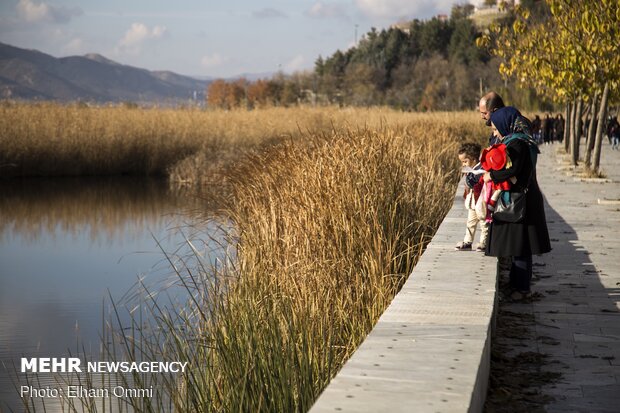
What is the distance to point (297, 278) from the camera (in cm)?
734

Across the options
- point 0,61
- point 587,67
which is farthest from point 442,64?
point 0,61

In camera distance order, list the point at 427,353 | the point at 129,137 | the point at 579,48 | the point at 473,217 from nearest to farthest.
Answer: the point at 427,353 → the point at 473,217 → the point at 579,48 → the point at 129,137

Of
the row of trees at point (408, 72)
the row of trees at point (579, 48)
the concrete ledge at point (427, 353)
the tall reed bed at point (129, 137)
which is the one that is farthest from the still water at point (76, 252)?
the row of trees at point (408, 72)

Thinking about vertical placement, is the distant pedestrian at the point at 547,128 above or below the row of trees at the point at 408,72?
below

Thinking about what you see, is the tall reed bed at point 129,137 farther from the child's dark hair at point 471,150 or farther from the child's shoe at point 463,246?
the child's shoe at point 463,246

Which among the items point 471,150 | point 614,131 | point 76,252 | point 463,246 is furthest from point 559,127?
point 463,246

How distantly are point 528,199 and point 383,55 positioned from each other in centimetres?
9947

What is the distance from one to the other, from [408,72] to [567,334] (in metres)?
97.8

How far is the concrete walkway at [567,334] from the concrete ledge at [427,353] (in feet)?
1.40

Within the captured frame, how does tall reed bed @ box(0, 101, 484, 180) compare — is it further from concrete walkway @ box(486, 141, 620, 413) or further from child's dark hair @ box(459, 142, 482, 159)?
child's dark hair @ box(459, 142, 482, 159)

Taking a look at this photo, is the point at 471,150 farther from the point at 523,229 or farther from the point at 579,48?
the point at 579,48

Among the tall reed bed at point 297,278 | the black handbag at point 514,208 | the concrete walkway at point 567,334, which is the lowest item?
the concrete walkway at point 567,334

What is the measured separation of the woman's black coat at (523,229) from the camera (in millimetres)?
6984

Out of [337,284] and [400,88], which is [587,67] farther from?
[400,88]
